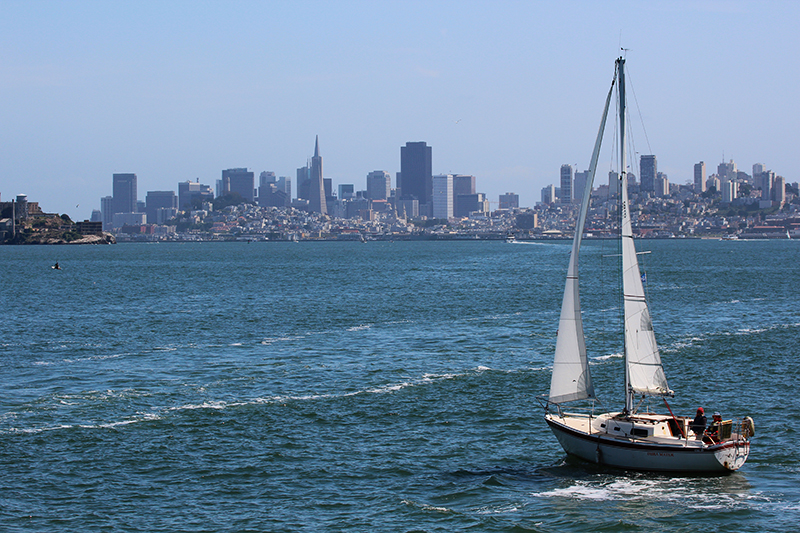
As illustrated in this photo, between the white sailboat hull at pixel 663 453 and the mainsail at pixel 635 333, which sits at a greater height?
the mainsail at pixel 635 333

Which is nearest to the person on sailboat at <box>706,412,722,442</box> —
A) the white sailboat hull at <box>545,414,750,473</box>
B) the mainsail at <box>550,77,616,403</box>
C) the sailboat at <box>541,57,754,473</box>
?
the sailboat at <box>541,57,754,473</box>

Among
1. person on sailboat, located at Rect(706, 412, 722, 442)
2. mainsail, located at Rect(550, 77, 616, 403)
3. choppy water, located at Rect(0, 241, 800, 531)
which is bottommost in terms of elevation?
choppy water, located at Rect(0, 241, 800, 531)

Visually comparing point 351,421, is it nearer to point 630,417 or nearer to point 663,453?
point 630,417

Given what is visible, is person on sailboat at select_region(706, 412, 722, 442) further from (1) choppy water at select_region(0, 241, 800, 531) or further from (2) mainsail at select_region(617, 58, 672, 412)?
(2) mainsail at select_region(617, 58, 672, 412)

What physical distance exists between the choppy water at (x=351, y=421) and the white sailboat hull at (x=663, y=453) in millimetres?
483

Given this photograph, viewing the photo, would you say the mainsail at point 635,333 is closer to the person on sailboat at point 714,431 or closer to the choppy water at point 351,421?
the person on sailboat at point 714,431

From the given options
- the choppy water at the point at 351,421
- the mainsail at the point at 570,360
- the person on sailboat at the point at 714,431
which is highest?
the mainsail at the point at 570,360

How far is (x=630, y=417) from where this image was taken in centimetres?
2452

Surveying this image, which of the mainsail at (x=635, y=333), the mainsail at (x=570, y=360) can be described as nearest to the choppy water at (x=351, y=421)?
the mainsail at (x=570, y=360)

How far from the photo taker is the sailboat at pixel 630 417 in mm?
23609

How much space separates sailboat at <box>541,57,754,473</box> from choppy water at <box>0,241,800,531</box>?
63 centimetres

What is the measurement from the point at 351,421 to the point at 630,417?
10.7 meters

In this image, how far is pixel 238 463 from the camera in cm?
2566

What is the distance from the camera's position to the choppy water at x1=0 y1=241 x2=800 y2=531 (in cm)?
2177
